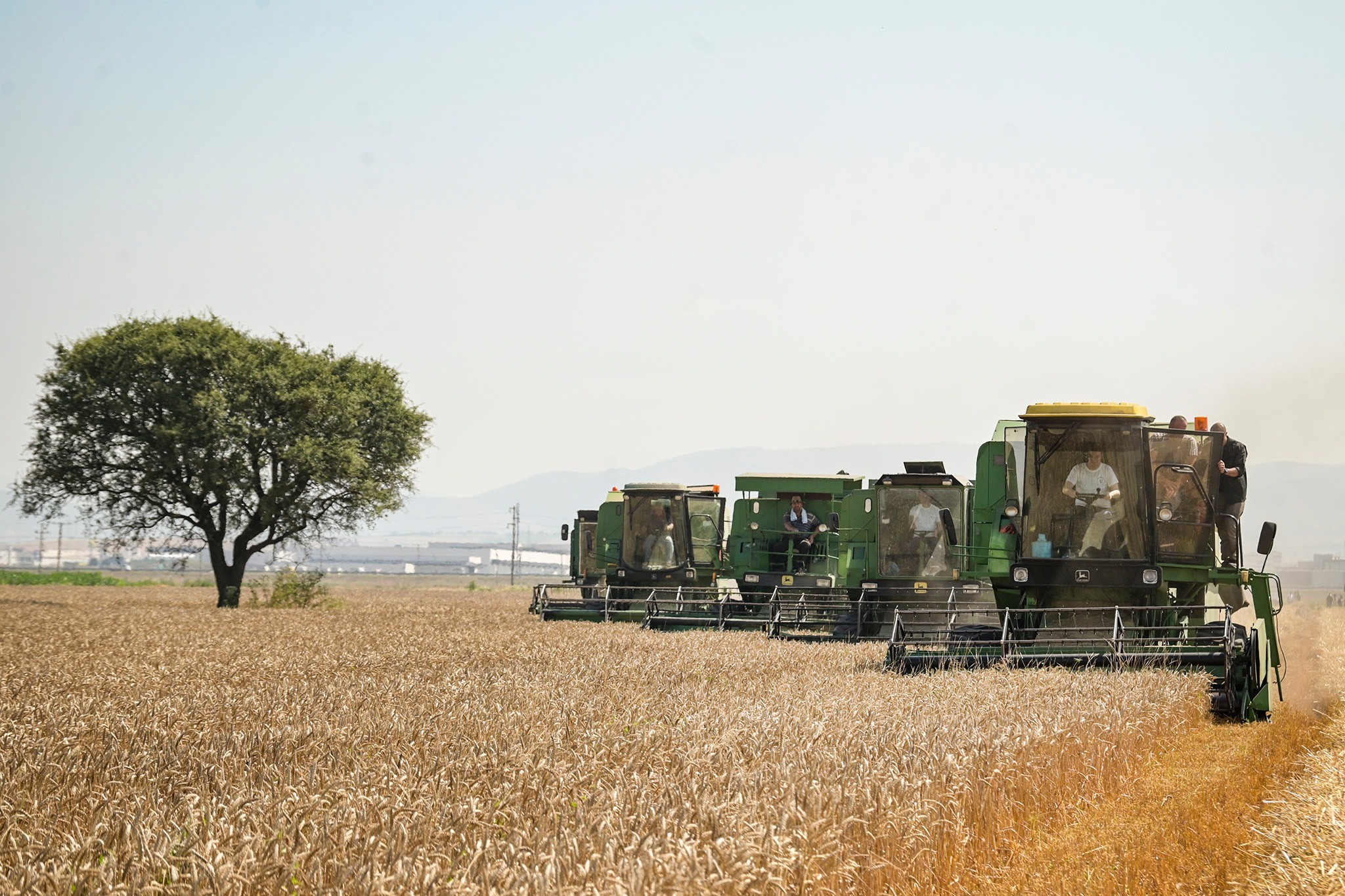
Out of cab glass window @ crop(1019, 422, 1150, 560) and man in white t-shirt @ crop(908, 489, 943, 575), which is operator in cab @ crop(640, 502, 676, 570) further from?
cab glass window @ crop(1019, 422, 1150, 560)

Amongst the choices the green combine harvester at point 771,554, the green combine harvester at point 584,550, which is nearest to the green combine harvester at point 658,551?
the green combine harvester at point 771,554

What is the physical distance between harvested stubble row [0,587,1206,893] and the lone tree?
60.7ft

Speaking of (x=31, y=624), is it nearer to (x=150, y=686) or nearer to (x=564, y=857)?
(x=150, y=686)

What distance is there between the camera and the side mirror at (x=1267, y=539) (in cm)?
1039

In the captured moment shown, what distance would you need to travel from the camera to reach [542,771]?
529 cm

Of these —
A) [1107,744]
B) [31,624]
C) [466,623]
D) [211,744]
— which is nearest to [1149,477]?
[1107,744]

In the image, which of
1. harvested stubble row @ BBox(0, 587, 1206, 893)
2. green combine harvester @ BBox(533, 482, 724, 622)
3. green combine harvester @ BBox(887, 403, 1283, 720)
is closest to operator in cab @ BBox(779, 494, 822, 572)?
green combine harvester @ BBox(533, 482, 724, 622)

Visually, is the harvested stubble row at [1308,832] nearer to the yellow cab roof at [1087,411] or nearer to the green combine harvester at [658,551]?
the yellow cab roof at [1087,411]

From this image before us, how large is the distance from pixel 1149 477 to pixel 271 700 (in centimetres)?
796

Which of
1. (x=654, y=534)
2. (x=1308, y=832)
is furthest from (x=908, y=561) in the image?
(x=1308, y=832)

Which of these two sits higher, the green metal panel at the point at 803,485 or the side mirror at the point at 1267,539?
the green metal panel at the point at 803,485

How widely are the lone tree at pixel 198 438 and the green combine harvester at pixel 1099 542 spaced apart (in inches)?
823

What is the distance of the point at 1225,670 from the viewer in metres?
→ 9.83

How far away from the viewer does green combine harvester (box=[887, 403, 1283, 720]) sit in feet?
37.4
